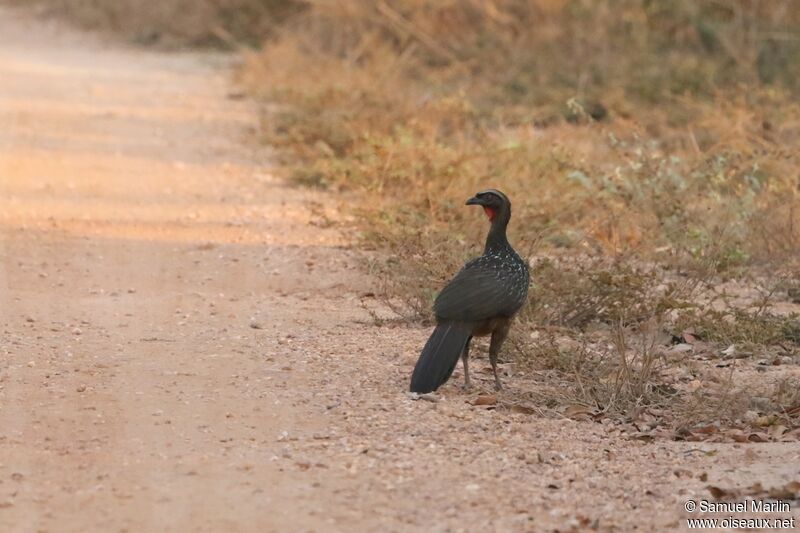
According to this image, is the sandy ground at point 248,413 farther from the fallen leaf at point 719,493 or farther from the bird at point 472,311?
the bird at point 472,311

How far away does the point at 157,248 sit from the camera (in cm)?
884

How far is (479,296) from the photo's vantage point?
5754 millimetres

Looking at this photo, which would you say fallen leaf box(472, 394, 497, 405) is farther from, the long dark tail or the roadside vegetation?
the long dark tail

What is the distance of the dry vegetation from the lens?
6.36 meters

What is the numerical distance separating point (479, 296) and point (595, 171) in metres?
4.13

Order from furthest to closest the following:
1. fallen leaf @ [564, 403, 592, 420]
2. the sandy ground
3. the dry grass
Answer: the dry grass < fallen leaf @ [564, 403, 592, 420] < the sandy ground

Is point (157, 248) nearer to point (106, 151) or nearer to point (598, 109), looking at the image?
point (106, 151)

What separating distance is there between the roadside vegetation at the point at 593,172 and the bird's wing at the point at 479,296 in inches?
14.4

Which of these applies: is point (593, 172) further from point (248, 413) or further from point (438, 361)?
point (248, 413)

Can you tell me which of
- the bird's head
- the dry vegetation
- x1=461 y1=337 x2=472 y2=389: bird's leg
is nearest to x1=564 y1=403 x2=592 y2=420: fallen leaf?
the dry vegetation

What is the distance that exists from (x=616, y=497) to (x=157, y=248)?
4.59 metres

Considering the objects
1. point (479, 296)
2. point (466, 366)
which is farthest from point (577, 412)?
point (479, 296)

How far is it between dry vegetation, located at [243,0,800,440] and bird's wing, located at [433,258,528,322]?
404mm

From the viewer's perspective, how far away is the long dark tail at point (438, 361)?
562 centimetres
